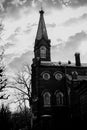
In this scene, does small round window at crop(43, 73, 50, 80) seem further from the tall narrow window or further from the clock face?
the tall narrow window

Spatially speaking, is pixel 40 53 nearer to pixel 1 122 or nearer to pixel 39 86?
pixel 39 86

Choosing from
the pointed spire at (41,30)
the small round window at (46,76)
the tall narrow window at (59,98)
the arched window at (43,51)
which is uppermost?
the pointed spire at (41,30)

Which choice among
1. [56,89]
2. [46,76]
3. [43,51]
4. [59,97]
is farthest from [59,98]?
[43,51]

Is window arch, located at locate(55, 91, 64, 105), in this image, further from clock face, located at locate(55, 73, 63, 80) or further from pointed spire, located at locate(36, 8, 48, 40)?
pointed spire, located at locate(36, 8, 48, 40)

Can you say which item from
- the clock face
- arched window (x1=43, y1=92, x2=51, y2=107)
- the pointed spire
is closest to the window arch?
arched window (x1=43, y1=92, x2=51, y2=107)

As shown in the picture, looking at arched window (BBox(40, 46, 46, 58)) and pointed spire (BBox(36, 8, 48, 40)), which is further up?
pointed spire (BBox(36, 8, 48, 40))

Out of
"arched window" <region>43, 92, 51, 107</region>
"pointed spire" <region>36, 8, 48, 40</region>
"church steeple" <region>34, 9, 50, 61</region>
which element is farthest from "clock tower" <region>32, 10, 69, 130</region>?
"pointed spire" <region>36, 8, 48, 40</region>

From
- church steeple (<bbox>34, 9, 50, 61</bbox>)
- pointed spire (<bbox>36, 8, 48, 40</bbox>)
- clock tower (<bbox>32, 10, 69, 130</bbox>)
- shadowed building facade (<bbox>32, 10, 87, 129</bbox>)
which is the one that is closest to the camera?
shadowed building facade (<bbox>32, 10, 87, 129</bbox>)

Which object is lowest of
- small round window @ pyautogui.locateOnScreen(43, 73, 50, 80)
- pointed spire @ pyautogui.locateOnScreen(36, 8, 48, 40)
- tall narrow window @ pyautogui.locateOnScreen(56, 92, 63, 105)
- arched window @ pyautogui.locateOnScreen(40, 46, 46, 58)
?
tall narrow window @ pyautogui.locateOnScreen(56, 92, 63, 105)

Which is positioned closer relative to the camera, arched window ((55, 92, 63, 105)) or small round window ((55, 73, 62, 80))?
arched window ((55, 92, 63, 105))

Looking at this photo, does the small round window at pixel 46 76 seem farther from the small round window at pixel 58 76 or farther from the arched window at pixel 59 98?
the arched window at pixel 59 98

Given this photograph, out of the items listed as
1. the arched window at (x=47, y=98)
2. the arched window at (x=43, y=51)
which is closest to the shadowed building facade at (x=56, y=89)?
the arched window at (x=47, y=98)

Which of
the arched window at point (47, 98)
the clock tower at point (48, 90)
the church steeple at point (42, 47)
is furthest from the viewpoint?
the church steeple at point (42, 47)

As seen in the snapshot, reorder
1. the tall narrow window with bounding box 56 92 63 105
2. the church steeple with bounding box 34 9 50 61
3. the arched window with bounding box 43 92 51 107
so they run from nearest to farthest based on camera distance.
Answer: the arched window with bounding box 43 92 51 107 → the tall narrow window with bounding box 56 92 63 105 → the church steeple with bounding box 34 9 50 61
